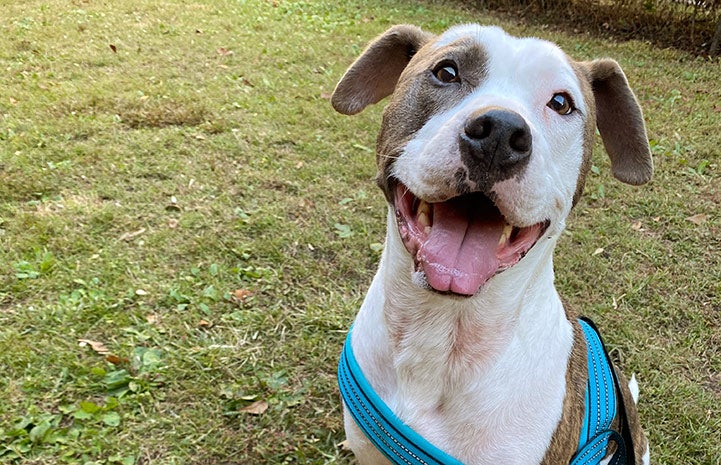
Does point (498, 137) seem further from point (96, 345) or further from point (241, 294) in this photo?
point (96, 345)

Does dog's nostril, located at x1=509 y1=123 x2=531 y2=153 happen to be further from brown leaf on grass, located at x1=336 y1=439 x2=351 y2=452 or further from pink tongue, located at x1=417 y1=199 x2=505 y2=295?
brown leaf on grass, located at x1=336 y1=439 x2=351 y2=452

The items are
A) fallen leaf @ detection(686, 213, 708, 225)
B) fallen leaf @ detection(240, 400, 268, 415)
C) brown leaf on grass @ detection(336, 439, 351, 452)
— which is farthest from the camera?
fallen leaf @ detection(686, 213, 708, 225)

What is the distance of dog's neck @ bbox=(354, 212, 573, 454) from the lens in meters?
1.96

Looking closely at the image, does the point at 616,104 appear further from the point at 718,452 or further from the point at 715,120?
the point at 715,120

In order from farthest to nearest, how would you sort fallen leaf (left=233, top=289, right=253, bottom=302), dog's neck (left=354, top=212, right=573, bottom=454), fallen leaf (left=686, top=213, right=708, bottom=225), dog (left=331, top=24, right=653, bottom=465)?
fallen leaf (left=686, top=213, right=708, bottom=225) < fallen leaf (left=233, top=289, right=253, bottom=302) < dog's neck (left=354, top=212, right=573, bottom=454) < dog (left=331, top=24, right=653, bottom=465)

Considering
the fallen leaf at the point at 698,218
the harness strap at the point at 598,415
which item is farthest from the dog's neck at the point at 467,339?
the fallen leaf at the point at 698,218

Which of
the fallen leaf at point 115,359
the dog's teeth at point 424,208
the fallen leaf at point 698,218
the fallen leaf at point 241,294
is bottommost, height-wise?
the fallen leaf at point 698,218

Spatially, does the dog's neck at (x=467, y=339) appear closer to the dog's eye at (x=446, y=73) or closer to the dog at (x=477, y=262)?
the dog at (x=477, y=262)

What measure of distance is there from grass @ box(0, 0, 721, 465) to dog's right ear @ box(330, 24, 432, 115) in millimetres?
1627

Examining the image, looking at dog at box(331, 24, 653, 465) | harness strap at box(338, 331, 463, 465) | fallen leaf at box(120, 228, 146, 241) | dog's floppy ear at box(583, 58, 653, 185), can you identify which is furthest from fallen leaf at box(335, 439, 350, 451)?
fallen leaf at box(120, 228, 146, 241)

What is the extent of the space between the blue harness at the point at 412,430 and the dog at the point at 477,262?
0.05 ft

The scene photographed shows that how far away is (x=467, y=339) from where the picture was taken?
1974 millimetres

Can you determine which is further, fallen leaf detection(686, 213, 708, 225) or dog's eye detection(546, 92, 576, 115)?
fallen leaf detection(686, 213, 708, 225)

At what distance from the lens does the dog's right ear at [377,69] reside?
2.39 m
